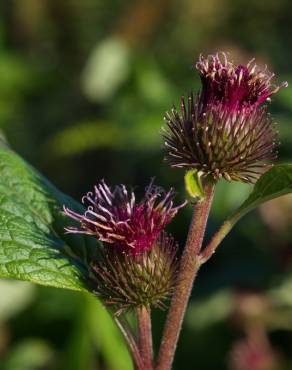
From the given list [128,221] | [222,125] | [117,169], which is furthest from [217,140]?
[117,169]

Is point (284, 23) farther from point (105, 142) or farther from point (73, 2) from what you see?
point (105, 142)

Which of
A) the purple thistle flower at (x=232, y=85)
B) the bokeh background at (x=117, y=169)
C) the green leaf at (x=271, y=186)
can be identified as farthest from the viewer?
the bokeh background at (x=117, y=169)

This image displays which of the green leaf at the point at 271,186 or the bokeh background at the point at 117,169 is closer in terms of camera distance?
the green leaf at the point at 271,186

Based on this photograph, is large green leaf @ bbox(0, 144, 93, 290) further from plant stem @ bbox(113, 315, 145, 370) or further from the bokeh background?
the bokeh background

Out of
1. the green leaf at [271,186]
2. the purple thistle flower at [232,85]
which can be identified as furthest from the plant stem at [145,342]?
the purple thistle flower at [232,85]

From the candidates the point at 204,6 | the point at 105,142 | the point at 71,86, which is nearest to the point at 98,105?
the point at 71,86

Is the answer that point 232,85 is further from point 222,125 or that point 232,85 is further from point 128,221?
point 128,221

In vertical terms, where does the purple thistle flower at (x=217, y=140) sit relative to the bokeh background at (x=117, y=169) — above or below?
above

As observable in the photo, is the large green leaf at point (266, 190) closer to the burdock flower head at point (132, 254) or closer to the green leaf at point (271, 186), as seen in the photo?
the green leaf at point (271, 186)
